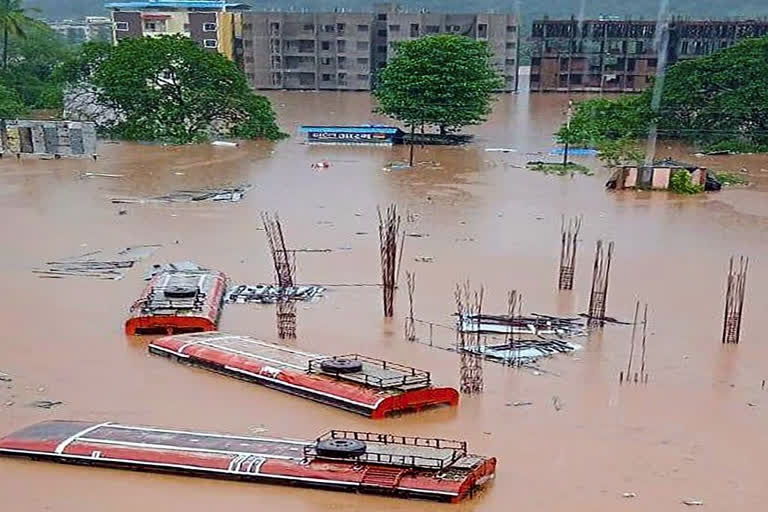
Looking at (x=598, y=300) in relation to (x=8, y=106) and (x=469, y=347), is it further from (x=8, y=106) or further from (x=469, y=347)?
A: (x=8, y=106)

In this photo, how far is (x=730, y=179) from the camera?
2352 cm

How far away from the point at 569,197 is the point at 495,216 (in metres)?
3.15

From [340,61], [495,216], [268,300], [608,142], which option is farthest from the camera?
[340,61]

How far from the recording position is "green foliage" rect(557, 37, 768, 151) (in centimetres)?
2734

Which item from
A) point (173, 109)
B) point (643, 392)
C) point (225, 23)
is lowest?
point (643, 392)

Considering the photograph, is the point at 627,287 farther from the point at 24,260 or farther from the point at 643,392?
the point at 24,260

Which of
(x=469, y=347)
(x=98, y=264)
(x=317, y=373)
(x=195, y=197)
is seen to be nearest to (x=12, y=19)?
(x=195, y=197)

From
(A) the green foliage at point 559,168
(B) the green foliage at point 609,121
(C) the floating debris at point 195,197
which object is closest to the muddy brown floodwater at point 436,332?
(C) the floating debris at point 195,197

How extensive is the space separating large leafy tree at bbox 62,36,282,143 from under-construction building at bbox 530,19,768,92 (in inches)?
933

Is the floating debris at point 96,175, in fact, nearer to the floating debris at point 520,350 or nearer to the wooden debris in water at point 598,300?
the wooden debris in water at point 598,300

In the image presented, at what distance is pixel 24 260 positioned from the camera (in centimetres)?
1562

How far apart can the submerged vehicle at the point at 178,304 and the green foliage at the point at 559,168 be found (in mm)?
13856

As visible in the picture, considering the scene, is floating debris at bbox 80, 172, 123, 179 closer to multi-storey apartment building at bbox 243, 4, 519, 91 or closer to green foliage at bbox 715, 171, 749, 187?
green foliage at bbox 715, 171, 749, 187

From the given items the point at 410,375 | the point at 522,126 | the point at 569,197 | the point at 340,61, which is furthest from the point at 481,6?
the point at 410,375
